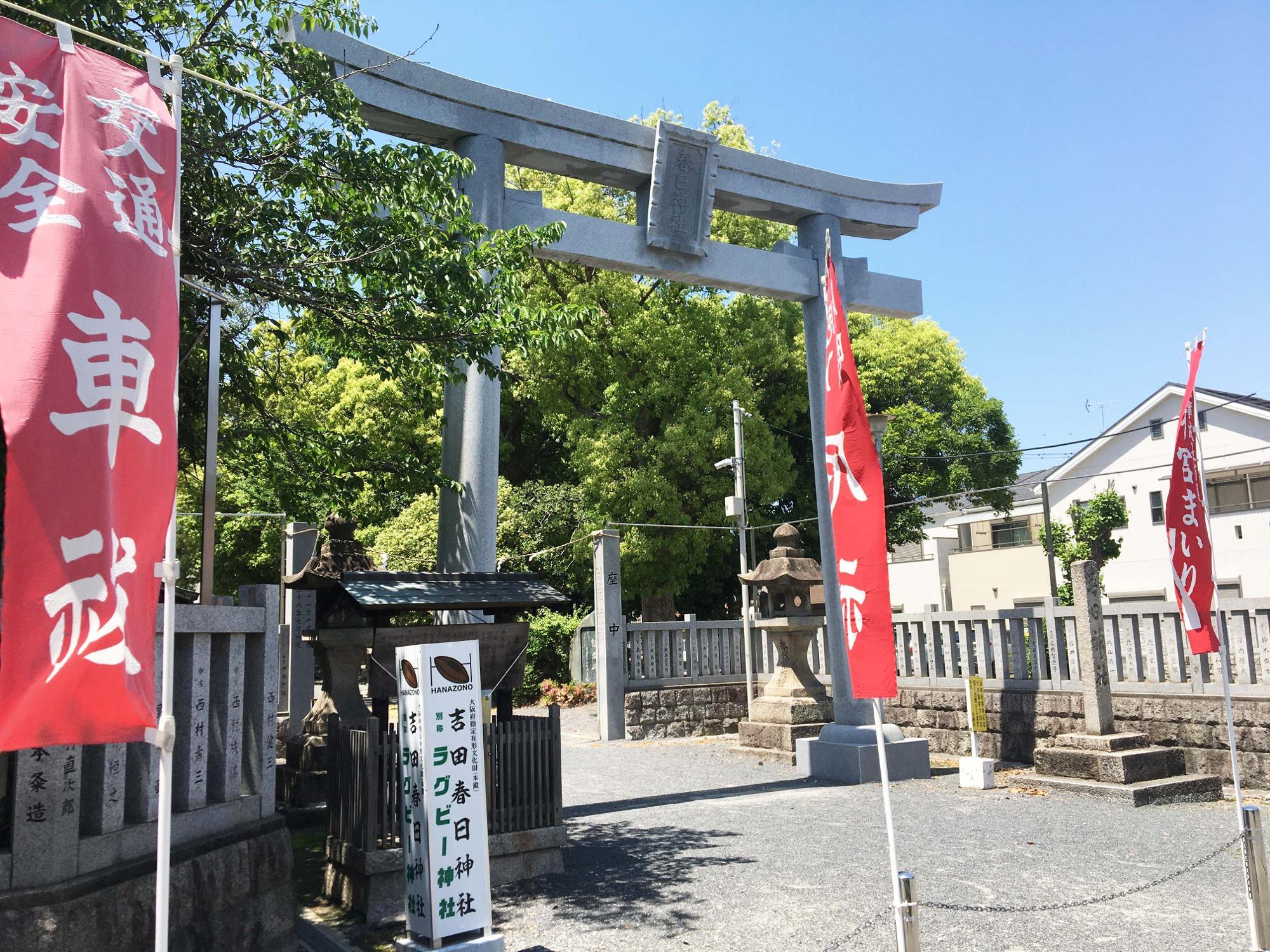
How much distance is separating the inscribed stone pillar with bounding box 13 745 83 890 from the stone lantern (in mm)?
10327

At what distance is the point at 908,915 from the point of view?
153 inches

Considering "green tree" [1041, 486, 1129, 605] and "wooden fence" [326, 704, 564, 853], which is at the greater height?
"green tree" [1041, 486, 1129, 605]

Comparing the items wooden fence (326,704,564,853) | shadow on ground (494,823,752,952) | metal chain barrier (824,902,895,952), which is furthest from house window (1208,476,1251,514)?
wooden fence (326,704,564,853)

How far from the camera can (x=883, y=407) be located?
28.9m

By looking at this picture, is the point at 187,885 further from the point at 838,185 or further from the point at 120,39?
the point at 838,185

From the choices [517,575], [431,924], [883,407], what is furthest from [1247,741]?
[883,407]

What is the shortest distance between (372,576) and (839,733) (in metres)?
6.60

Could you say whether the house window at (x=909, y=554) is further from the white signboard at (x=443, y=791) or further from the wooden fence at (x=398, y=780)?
the white signboard at (x=443, y=791)

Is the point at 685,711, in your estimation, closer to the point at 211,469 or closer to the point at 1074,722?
the point at 1074,722

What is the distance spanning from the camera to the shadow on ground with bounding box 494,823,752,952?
235 inches

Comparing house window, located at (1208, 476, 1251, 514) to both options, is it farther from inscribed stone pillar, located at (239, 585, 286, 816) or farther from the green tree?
inscribed stone pillar, located at (239, 585, 286, 816)

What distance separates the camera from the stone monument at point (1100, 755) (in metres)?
9.16

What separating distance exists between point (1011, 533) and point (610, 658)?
93.7 ft

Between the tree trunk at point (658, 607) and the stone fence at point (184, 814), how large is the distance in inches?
652
